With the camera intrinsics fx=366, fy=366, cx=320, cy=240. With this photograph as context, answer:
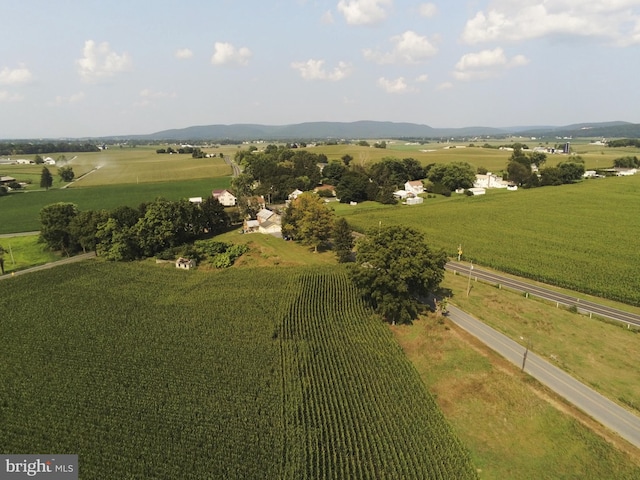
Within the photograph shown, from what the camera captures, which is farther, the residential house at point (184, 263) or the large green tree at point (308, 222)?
the large green tree at point (308, 222)

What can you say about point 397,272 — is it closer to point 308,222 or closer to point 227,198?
point 308,222

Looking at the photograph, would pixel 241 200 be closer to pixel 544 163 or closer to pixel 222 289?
pixel 222 289

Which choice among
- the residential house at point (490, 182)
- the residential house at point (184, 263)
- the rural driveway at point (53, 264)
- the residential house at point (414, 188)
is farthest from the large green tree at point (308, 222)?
the residential house at point (490, 182)

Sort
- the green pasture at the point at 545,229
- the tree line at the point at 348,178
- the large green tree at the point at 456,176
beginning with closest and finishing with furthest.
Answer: the green pasture at the point at 545,229, the tree line at the point at 348,178, the large green tree at the point at 456,176

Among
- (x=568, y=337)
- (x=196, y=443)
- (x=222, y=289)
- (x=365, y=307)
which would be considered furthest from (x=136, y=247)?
(x=568, y=337)

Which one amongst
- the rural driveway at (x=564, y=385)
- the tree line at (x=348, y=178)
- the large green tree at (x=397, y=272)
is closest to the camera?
the rural driveway at (x=564, y=385)

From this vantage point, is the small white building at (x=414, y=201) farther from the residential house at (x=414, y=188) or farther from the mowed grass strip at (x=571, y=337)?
the mowed grass strip at (x=571, y=337)

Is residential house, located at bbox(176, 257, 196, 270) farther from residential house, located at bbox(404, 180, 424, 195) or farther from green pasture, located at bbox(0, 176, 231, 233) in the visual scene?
residential house, located at bbox(404, 180, 424, 195)

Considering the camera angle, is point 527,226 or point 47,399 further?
point 527,226
